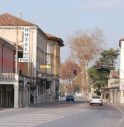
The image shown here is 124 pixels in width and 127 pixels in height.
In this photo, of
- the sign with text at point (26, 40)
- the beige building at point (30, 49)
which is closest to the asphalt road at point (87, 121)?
the beige building at point (30, 49)

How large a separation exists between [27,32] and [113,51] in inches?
1644

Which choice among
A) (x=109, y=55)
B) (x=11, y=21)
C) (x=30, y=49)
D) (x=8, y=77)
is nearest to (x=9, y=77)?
(x=8, y=77)

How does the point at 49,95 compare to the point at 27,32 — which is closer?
the point at 27,32

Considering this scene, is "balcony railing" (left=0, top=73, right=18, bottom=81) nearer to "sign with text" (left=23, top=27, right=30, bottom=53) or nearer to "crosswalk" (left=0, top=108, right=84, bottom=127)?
"sign with text" (left=23, top=27, right=30, bottom=53)

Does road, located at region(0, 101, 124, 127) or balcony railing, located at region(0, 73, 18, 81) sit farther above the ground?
balcony railing, located at region(0, 73, 18, 81)

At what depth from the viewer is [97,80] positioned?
145 m

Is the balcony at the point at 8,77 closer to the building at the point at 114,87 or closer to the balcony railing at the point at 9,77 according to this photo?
the balcony railing at the point at 9,77

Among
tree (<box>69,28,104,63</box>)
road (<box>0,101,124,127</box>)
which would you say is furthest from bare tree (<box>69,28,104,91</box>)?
road (<box>0,101,124,127</box>)

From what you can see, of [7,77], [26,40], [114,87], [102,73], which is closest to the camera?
[7,77]

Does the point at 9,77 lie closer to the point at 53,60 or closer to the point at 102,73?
the point at 53,60

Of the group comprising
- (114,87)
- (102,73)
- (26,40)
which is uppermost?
(26,40)

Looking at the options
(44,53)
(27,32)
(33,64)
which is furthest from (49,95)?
(27,32)

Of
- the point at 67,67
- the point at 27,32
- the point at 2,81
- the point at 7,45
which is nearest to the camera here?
the point at 2,81

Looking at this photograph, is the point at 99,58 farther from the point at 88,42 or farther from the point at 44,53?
the point at 44,53
